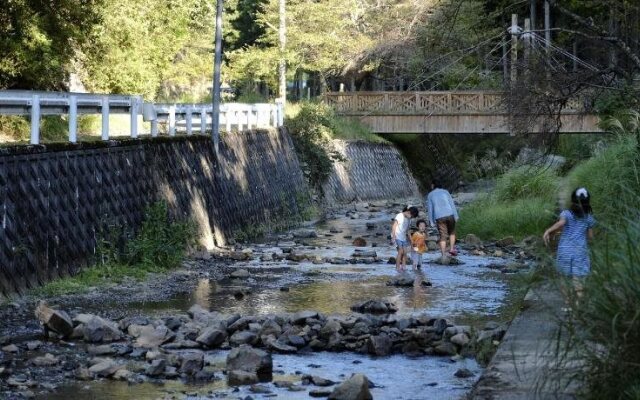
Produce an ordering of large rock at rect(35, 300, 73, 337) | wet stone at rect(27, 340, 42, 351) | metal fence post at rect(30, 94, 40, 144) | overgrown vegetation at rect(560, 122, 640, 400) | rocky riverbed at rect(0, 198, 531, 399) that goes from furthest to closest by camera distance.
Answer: metal fence post at rect(30, 94, 40, 144)
large rock at rect(35, 300, 73, 337)
wet stone at rect(27, 340, 42, 351)
rocky riverbed at rect(0, 198, 531, 399)
overgrown vegetation at rect(560, 122, 640, 400)

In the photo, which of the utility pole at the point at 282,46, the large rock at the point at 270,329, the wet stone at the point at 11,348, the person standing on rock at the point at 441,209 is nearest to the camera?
the wet stone at the point at 11,348

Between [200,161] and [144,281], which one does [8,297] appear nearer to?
[144,281]

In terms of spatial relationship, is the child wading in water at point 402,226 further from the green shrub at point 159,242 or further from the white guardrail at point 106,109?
the white guardrail at point 106,109

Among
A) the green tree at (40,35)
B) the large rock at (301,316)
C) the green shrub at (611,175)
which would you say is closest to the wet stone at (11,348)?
the large rock at (301,316)

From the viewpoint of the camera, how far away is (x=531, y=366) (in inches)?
375

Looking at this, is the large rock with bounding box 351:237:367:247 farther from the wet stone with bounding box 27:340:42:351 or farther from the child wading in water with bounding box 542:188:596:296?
the child wading in water with bounding box 542:188:596:296

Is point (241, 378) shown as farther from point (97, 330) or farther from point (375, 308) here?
point (375, 308)

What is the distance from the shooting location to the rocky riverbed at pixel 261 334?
11664 millimetres

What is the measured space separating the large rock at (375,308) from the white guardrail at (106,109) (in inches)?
235

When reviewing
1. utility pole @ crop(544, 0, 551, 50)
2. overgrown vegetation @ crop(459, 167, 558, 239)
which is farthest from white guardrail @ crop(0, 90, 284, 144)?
utility pole @ crop(544, 0, 551, 50)

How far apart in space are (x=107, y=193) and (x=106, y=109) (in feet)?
5.36

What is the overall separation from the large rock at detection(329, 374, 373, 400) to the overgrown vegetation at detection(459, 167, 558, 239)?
1583cm

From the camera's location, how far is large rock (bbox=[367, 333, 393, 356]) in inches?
531

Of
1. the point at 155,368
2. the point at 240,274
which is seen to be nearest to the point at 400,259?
the point at 240,274
